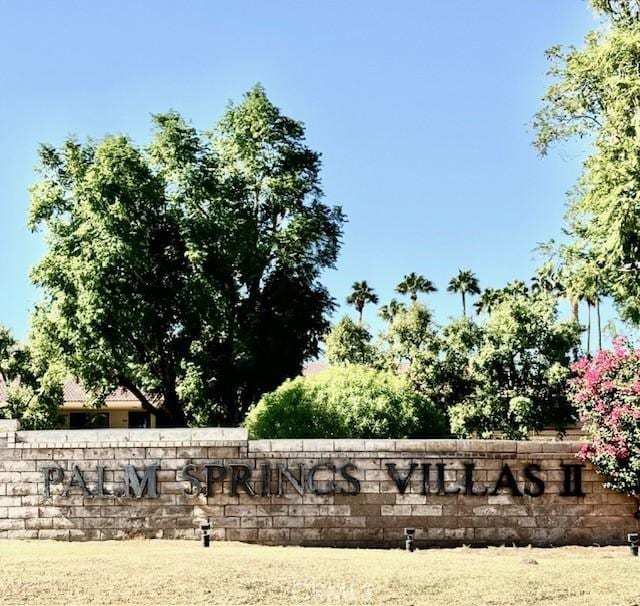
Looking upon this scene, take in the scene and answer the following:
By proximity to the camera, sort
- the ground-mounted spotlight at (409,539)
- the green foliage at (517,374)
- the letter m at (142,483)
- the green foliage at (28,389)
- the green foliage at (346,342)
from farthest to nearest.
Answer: the green foliage at (346,342), the green foliage at (28,389), the green foliage at (517,374), the letter m at (142,483), the ground-mounted spotlight at (409,539)

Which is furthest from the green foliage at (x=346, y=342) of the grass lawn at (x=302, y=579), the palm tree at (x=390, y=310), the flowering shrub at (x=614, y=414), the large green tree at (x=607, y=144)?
the grass lawn at (x=302, y=579)

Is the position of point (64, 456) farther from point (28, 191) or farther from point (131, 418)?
point (131, 418)

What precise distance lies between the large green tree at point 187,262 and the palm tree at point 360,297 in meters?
28.2

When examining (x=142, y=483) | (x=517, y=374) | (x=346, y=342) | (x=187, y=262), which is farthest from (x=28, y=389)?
(x=142, y=483)

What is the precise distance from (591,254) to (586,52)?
20.6 ft

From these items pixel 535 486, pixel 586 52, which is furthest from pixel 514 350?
pixel 535 486

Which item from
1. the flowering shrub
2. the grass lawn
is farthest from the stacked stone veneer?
the grass lawn

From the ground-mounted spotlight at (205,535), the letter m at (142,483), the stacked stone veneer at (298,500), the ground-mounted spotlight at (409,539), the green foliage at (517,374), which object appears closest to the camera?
the ground-mounted spotlight at (205,535)

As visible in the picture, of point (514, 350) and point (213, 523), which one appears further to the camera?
point (514, 350)

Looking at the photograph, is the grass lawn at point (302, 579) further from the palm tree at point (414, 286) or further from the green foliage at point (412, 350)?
the palm tree at point (414, 286)

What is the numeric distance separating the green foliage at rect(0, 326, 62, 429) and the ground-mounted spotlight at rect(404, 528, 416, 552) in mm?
23405

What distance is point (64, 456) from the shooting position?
73.6 feet

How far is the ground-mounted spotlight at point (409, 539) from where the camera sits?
21.4m

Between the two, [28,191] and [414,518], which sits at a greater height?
[28,191]
